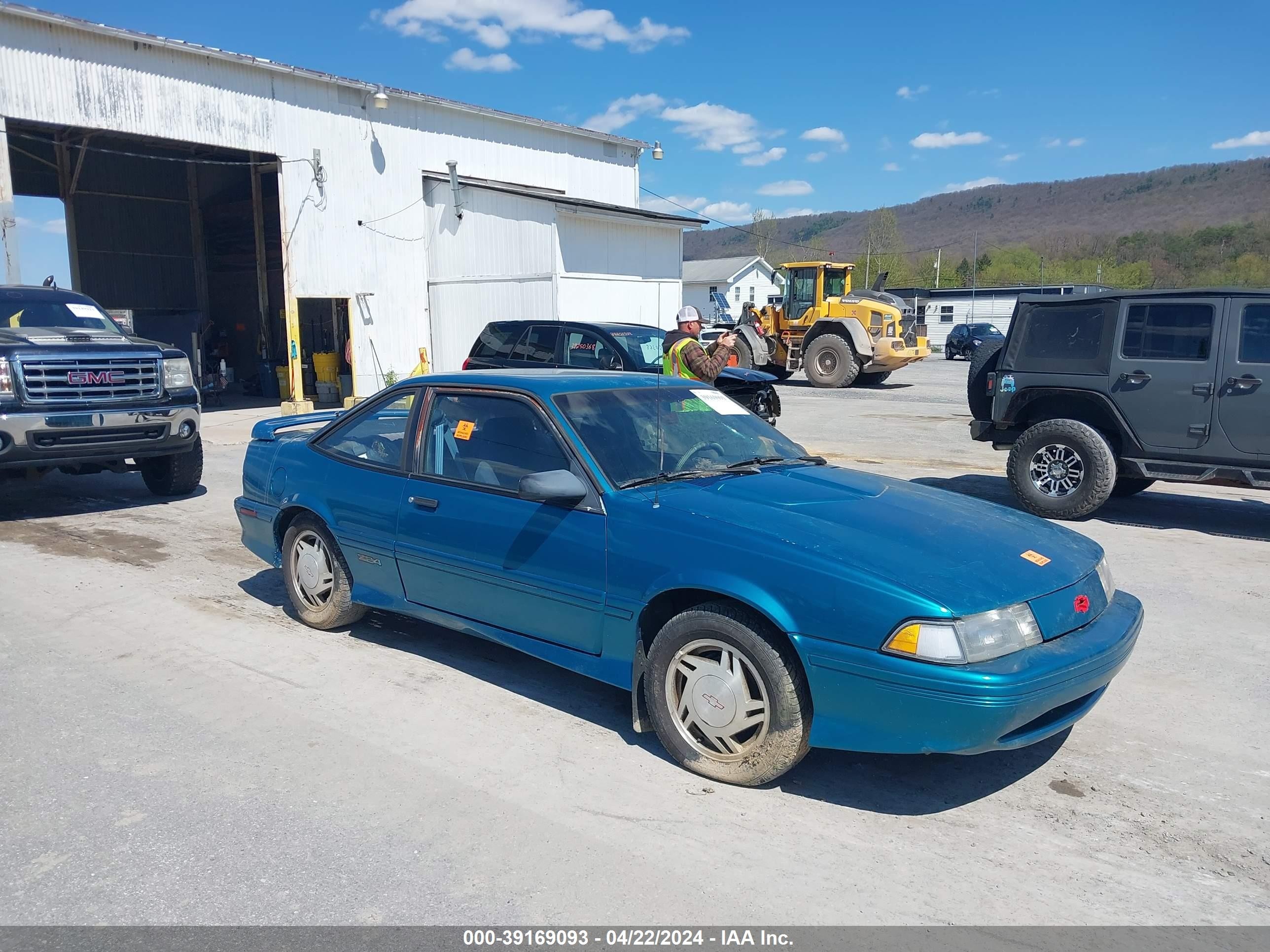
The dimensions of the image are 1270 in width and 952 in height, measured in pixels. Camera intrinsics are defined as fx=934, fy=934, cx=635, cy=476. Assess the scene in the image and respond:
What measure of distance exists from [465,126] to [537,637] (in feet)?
66.6

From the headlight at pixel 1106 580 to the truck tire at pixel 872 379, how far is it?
2104 centimetres

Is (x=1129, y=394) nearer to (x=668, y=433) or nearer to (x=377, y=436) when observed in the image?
(x=668, y=433)

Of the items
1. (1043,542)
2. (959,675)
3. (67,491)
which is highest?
(1043,542)

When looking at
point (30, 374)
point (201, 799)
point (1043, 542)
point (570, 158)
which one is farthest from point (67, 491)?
point (570, 158)

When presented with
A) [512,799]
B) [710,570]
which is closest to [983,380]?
[710,570]

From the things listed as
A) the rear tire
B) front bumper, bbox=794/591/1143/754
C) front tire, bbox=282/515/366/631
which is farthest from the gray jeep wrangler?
front tire, bbox=282/515/366/631

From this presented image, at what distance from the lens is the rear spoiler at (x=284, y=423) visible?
6078mm

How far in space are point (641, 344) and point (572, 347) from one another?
0.91m

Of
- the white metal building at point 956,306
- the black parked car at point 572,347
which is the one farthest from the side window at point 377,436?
the white metal building at point 956,306

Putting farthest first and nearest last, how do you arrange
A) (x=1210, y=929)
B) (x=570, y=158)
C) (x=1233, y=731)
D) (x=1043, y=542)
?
(x=570, y=158), (x=1233, y=731), (x=1043, y=542), (x=1210, y=929)

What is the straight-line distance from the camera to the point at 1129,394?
8164 mm

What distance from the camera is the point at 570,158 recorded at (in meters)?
24.8

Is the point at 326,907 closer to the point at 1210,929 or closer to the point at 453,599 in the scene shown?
the point at 453,599

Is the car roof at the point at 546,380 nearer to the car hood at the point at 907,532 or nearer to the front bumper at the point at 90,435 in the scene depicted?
the car hood at the point at 907,532
